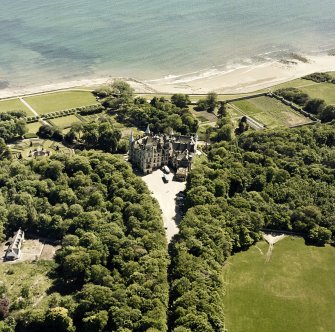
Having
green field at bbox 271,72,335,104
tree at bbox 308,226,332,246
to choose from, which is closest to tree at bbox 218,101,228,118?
green field at bbox 271,72,335,104

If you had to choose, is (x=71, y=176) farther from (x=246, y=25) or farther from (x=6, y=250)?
(x=246, y=25)

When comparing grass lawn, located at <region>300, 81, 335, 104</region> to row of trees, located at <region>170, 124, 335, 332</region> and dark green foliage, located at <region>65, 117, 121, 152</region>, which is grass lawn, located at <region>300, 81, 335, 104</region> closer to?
row of trees, located at <region>170, 124, 335, 332</region>

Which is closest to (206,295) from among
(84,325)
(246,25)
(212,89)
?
(84,325)

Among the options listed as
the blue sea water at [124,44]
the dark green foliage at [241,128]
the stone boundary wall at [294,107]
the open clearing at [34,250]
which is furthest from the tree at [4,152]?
the stone boundary wall at [294,107]

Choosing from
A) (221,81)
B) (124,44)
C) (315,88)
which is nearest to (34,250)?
(221,81)

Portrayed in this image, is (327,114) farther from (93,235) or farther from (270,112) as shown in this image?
(93,235)

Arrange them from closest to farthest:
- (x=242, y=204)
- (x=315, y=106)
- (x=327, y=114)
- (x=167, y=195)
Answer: (x=242, y=204) → (x=167, y=195) → (x=327, y=114) → (x=315, y=106)
